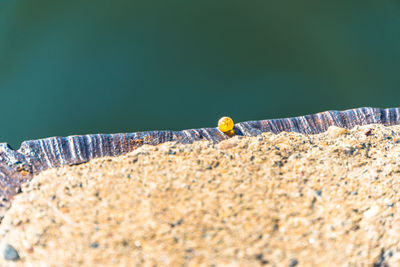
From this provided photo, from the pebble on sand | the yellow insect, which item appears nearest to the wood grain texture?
the yellow insect

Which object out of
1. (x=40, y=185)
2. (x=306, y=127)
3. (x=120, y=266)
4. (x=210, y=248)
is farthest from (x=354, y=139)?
(x=40, y=185)

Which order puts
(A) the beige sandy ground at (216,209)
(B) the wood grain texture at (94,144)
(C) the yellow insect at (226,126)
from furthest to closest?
(C) the yellow insect at (226,126) < (B) the wood grain texture at (94,144) < (A) the beige sandy ground at (216,209)

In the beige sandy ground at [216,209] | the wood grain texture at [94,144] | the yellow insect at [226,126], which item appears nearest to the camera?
the beige sandy ground at [216,209]

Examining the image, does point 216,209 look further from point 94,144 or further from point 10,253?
point 94,144

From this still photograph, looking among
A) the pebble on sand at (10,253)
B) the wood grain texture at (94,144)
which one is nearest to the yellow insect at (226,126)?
the wood grain texture at (94,144)

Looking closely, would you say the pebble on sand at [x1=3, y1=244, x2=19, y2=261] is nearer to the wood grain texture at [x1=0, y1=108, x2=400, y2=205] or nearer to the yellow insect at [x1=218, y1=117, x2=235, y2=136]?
the wood grain texture at [x1=0, y1=108, x2=400, y2=205]

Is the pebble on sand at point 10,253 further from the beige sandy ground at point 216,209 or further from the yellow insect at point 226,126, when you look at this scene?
the yellow insect at point 226,126

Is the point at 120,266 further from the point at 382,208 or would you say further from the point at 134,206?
the point at 382,208
